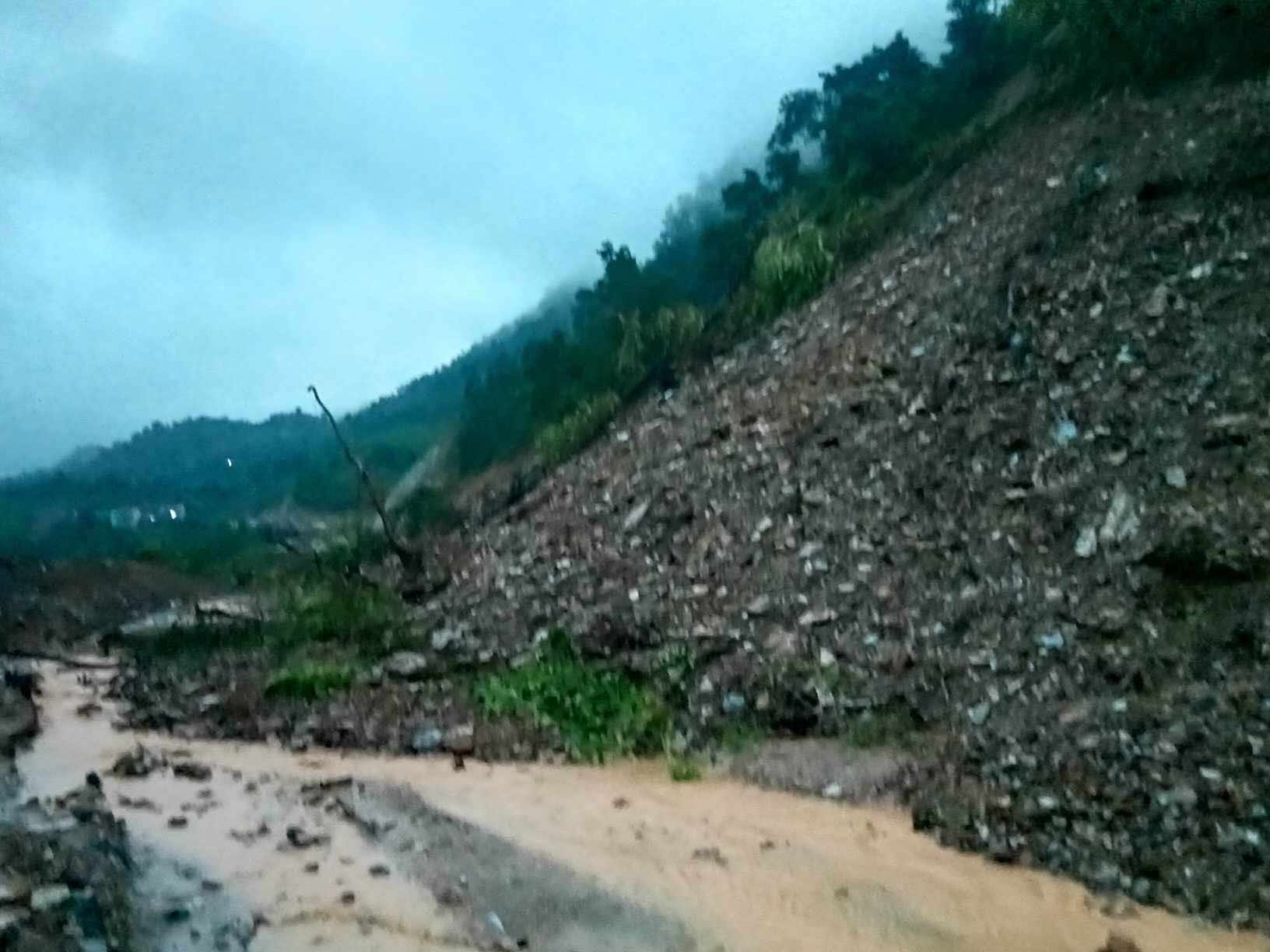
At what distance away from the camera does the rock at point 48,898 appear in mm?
4379

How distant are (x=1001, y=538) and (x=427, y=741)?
4189mm

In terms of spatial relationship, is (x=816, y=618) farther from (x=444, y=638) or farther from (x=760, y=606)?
(x=444, y=638)

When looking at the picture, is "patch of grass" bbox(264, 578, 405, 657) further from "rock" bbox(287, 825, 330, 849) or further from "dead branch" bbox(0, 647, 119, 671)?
"rock" bbox(287, 825, 330, 849)

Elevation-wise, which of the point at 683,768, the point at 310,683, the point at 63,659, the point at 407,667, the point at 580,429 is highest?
the point at 580,429

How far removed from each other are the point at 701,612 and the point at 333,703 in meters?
3.02

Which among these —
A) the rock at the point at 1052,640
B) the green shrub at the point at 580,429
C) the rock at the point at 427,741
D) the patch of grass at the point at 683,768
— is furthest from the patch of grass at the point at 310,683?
the rock at the point at 1052,640

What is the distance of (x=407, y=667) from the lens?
8750 mm

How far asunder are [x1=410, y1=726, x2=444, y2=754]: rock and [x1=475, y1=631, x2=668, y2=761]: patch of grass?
1.32 feet

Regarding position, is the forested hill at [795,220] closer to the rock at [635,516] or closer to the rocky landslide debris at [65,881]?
the rock at [635,516]

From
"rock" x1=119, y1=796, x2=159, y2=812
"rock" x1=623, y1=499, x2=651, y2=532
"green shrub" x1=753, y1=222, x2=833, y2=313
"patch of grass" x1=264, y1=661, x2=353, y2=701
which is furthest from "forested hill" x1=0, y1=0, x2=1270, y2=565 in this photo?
"rock" x1=119, y1=796, x2=159, y2=812

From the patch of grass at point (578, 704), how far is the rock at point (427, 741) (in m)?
0.40

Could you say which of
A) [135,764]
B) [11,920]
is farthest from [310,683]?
[11,920]

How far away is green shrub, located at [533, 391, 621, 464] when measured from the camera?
1346cm

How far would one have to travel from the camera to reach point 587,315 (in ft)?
75.9
